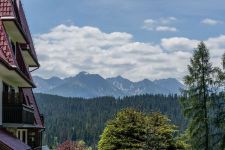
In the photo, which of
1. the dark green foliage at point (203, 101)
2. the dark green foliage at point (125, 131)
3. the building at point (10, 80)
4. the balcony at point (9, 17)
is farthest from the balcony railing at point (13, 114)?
the dark green foliage at point (203, 101)

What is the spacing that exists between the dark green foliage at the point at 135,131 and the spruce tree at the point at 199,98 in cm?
240

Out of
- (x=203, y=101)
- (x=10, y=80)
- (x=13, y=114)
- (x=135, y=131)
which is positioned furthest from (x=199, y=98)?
(x=13, y=114)

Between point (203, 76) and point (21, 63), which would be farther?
point (203, 76)

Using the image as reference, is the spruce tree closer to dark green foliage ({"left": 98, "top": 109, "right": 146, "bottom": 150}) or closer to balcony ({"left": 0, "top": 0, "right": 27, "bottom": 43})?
dark green foliage ({"left": 98, "top": 109, "right": 146, "bottom": 150})

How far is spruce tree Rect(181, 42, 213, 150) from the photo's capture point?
42562 millimetres

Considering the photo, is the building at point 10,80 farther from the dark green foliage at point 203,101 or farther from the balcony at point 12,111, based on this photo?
the dark green foliage at point 203,101

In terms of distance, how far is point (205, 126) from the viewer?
42500 millimetres

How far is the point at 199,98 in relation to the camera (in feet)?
142

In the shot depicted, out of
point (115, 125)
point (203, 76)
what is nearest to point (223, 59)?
point (203, 76)

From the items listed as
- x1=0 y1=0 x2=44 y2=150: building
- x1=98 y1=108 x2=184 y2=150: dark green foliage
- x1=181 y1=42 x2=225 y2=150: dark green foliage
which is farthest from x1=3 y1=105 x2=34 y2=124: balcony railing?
x1=181 y1=42 x2=225 y2=150: dark green foliage

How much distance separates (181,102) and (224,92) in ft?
11.8

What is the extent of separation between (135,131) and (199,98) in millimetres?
6407

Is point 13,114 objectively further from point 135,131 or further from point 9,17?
point 135,131

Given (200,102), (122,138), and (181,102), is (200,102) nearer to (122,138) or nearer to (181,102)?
(181,102)
